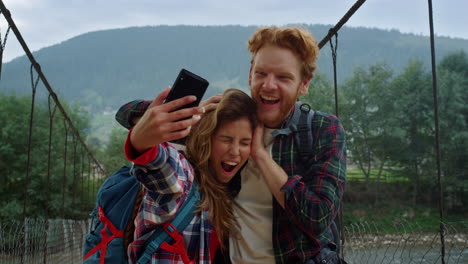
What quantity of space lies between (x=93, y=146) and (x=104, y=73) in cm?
9645

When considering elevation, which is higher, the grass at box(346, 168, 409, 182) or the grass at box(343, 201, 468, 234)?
the grass at box(346, 168, 409, 182)

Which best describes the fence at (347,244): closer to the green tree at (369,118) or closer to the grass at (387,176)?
the grass at (387,176)

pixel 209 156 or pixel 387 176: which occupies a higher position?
pixel 209 156

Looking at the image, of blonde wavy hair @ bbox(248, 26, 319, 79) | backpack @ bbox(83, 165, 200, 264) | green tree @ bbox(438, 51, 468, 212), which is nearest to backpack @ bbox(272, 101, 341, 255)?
blonde wavy hair @ bbox(248, 26, 319, 79)

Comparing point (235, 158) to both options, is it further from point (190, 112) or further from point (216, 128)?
point (190, 112)

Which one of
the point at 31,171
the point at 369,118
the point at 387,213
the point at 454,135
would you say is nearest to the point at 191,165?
the point at 31,171

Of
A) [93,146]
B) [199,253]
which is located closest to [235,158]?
[199,253]

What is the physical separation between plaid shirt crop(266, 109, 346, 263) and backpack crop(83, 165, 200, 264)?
0.79 feet

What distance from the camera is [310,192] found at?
108cm

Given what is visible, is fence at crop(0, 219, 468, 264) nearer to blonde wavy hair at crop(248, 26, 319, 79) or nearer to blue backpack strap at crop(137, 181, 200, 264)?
blonde wavy hair at crop(248, 26, 319, 79)

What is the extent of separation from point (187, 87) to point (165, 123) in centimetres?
12

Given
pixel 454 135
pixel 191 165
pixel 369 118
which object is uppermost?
pixel 369 118

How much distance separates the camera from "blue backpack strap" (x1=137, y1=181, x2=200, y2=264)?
3.33ft

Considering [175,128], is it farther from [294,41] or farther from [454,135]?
[454,135]
